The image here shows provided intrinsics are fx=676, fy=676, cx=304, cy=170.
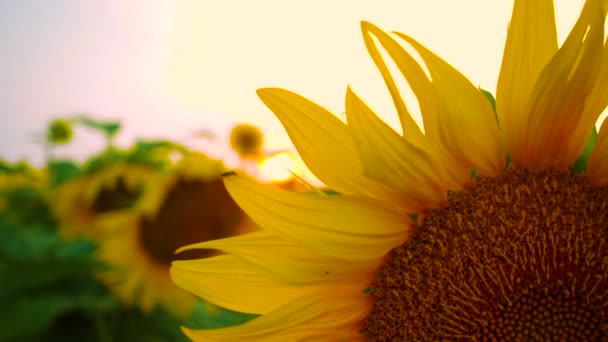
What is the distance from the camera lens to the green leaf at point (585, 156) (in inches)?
39.9

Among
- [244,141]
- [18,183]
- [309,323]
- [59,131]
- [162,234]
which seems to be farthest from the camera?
[59,131]

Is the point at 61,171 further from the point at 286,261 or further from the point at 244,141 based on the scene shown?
the point at 286,261

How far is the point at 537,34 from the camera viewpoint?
963 millimetres

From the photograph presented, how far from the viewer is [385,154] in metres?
0.98

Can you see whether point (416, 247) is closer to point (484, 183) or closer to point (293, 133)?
point (484, 183)

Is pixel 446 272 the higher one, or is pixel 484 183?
pixel 484 183

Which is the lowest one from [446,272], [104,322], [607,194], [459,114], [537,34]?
[104,322]

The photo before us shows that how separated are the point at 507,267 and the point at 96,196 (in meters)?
2.86

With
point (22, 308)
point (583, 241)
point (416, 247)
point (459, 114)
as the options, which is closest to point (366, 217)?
point (416, 247)

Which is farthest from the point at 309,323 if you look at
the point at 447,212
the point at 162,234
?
the point at 162,234

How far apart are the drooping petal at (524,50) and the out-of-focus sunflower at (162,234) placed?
242 centimetres

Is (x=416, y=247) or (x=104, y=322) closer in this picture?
(x=416, y=247)

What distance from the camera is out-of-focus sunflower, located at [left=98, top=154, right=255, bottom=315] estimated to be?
327 cm

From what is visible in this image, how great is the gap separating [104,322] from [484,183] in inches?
107
